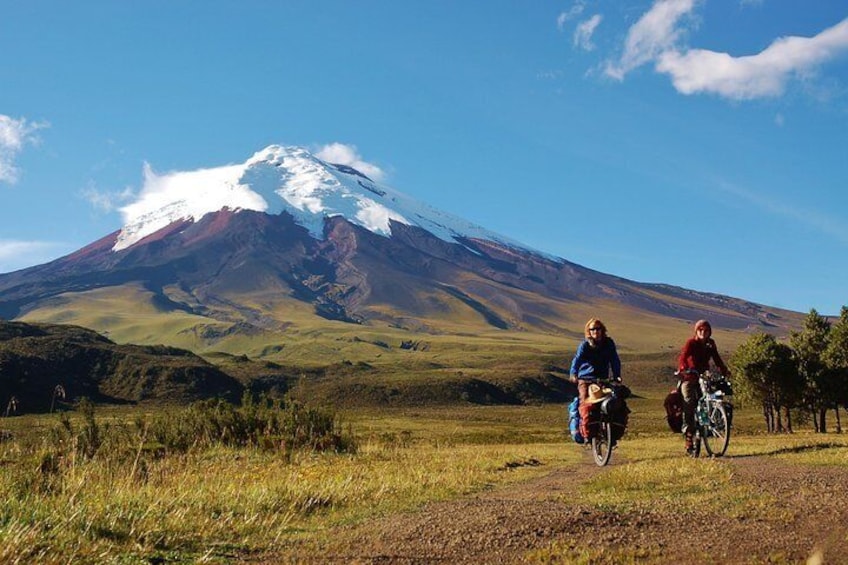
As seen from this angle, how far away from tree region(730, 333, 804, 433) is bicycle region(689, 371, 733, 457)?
118ft

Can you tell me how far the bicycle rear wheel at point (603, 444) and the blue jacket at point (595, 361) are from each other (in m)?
0.99

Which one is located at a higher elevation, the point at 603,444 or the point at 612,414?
the point at 612,414

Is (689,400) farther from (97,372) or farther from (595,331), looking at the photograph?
(97,372)

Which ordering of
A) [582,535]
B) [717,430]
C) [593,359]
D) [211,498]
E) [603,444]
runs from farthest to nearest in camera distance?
[717,430] < [603,444] < [593,359] < [211,498] < [582,535]

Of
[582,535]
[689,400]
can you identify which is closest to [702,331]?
[689,400]

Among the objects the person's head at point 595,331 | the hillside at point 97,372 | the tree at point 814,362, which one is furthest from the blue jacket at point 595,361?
the hillside at point 97,372

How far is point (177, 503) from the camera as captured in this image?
962 cm

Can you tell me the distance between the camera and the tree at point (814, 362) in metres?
48.8

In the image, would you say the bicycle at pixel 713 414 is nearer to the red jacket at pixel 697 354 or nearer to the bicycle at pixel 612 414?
the red jacket at pixel 697 354

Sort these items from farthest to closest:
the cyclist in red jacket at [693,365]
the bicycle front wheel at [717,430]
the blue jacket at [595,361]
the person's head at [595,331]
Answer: the cyclist in red jacket at [693,365], the bicycle front wheel at [717,430], the blue jacket at [595,361], the person's head at [595,331]

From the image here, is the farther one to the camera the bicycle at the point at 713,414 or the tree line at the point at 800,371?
the tree line at the point at 800,371

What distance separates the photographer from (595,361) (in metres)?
15.5

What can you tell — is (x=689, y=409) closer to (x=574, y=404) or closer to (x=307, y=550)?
(x=574, y=404)

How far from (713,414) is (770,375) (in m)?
37.0
